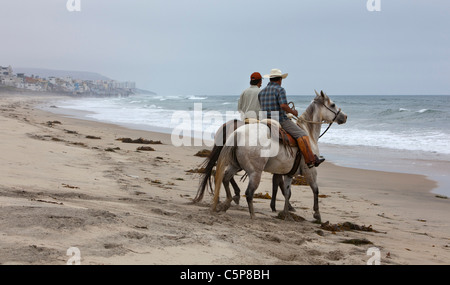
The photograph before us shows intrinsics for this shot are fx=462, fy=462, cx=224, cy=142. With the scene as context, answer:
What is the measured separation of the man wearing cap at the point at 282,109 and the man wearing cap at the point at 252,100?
2.06ft

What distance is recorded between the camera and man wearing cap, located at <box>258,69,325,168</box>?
26.4ft

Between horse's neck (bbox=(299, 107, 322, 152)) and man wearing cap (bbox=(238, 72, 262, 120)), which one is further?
man wearing cap (bbox=(238, 72, 262, 120))

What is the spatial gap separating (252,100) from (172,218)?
3.30 metres

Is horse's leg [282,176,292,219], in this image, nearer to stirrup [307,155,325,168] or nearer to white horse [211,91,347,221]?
white horse [211,91,347,221]

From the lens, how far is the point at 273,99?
809 cm

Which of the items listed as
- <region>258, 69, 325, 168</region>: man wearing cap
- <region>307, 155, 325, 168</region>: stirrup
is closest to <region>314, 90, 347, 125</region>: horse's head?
<region>258, 69, 325, 168</region>: man wearing cap

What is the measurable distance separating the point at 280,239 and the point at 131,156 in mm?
8986

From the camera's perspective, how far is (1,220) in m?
4.93

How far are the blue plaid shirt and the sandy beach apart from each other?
1848 millimetres

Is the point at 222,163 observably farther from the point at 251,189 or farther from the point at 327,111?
the point at 327,111

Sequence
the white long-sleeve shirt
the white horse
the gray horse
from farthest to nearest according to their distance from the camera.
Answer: the white long-sleeve shirt → the gray horse → the white horse

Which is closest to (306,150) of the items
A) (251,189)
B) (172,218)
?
(251,189)
